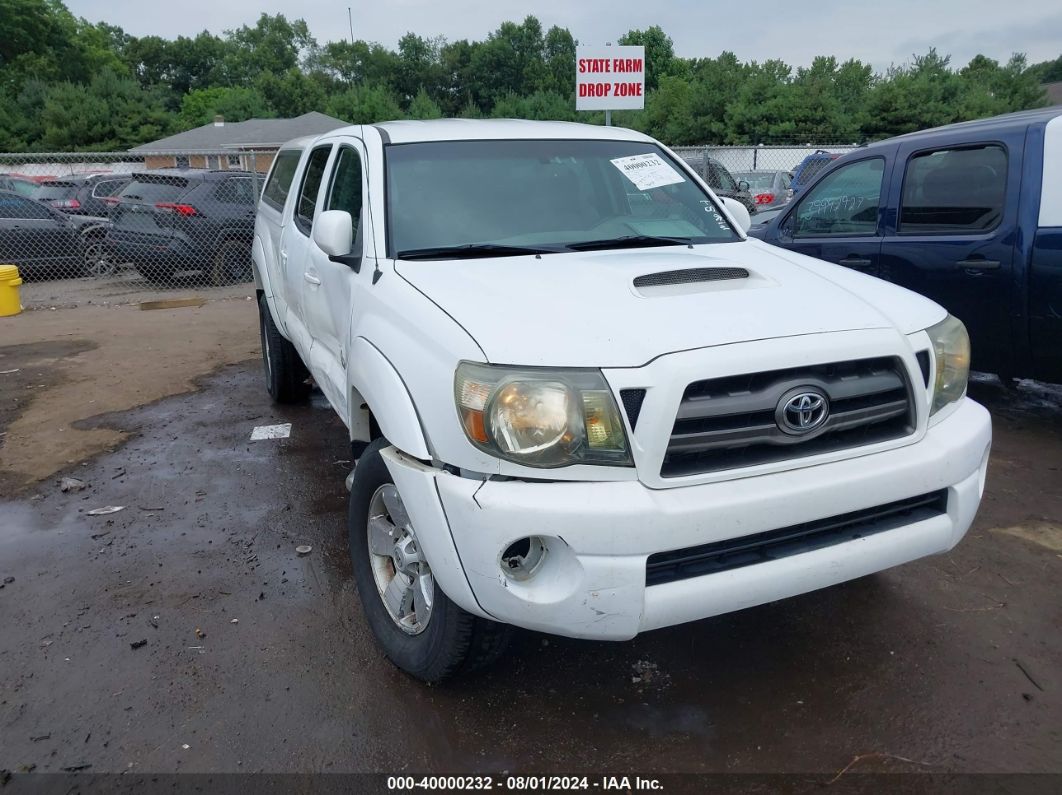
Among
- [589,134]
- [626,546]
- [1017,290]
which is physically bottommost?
[626,546]

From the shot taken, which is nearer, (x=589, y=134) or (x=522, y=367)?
(x=522, y=367)

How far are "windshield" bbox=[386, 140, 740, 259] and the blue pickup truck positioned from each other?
197 cm

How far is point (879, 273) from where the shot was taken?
5.41m

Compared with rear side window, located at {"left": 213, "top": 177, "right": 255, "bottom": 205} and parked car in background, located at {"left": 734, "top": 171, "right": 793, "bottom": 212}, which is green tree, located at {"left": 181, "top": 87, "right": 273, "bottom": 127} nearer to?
parked car in background, located at {"left": 734, "top": 171, "right": 793, "bottom": 212}

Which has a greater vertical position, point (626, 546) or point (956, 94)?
point (956, 94)

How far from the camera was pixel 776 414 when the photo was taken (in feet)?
7.57

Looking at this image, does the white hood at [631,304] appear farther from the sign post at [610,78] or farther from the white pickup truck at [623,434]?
the sign post at [610,78]

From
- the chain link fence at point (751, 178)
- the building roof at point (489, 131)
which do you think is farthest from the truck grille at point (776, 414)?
the chain link fence at point (751, 178)

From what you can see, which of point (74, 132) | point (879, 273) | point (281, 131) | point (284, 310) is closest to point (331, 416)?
point (284, 310)

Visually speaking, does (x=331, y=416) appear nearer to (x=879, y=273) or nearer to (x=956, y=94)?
(x=879, y=273)

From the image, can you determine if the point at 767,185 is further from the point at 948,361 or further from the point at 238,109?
the point at 238,109

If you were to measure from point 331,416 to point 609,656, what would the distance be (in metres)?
3.49

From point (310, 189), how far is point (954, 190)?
3.83 meters

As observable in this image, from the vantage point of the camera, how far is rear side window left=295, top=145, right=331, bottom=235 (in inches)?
173
